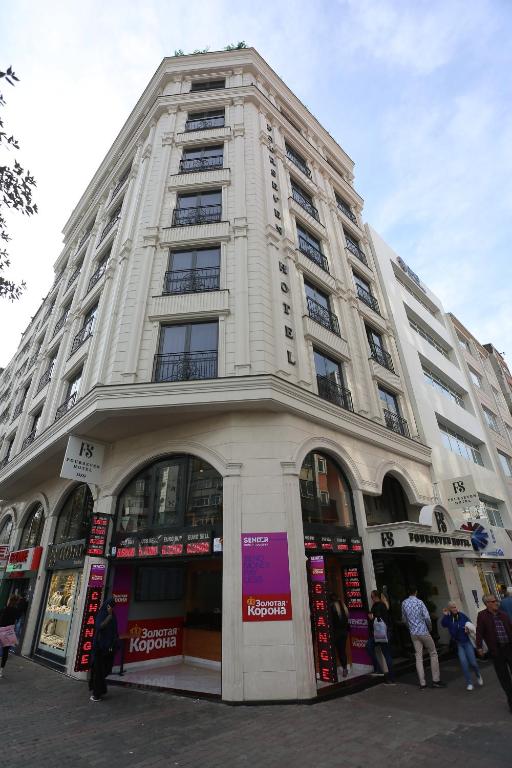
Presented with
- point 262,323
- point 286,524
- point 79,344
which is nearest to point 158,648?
point 286,524

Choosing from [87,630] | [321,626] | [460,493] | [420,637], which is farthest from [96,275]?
[460,493]

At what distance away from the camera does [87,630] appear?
30.9 ft

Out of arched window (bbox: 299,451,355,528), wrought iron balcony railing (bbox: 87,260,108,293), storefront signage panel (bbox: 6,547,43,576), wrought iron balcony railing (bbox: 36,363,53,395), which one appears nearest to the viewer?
arched window (bbox: 299,451,355,528)

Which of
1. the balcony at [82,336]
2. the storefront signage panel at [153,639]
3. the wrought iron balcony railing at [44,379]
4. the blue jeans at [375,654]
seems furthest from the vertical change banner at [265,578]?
the wrought iron balcony railing at [44,379]

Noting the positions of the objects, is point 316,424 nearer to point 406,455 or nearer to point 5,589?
point 406,455

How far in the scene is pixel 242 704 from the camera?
25.2ft

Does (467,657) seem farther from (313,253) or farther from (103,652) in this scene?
(313,253)

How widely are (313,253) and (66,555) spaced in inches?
561

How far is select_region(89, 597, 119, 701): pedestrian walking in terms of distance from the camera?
8133mm

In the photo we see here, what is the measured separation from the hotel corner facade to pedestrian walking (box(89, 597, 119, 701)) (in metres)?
1.21

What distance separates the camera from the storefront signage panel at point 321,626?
8508 millimetres

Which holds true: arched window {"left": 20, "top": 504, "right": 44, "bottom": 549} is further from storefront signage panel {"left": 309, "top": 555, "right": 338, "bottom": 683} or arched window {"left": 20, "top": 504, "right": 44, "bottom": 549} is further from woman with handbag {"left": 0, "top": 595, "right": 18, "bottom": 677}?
storefront signage panel {"left": 309, "top": 555, "right": 338, "bottom": 683}

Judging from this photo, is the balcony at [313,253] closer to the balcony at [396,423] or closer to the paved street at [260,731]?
the balcony at [396,423]

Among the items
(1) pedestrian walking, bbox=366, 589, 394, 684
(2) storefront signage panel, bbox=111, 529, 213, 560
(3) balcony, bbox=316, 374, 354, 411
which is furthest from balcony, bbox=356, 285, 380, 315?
(2) storefront signage panel, bbox=111, 529, 213, 560
